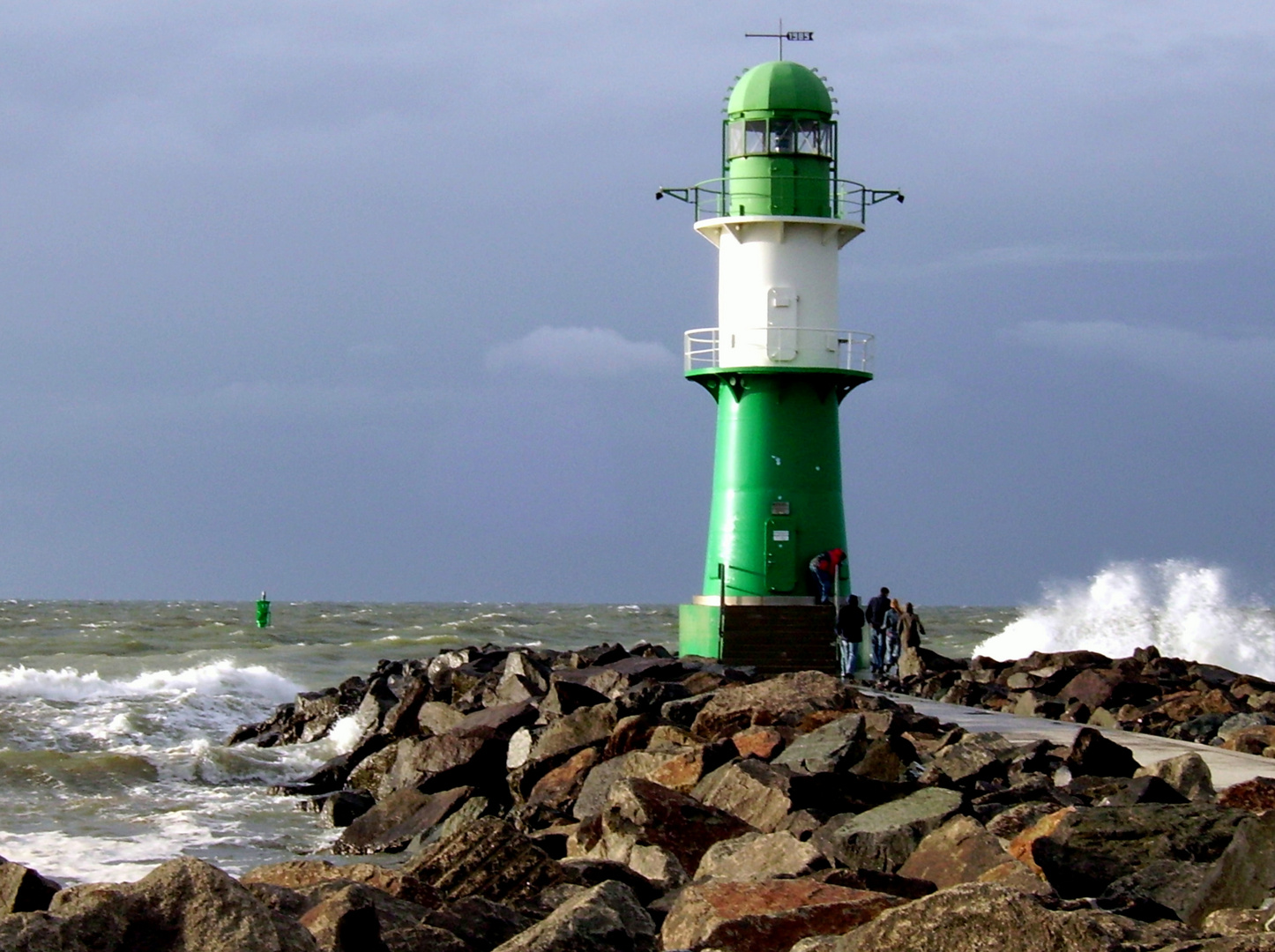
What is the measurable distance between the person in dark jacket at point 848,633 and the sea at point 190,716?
15.6 feet

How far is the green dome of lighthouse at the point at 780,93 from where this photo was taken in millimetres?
18281

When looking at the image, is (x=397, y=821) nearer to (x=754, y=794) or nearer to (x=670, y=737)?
(x=670, y=737)

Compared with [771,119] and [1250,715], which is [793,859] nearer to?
[1250,715]

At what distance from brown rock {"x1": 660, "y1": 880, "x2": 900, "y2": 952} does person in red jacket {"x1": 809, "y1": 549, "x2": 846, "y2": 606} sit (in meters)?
11.6

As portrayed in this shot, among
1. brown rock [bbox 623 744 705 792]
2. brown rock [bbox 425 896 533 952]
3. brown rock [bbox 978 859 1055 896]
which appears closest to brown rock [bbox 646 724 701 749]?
brown rock [bbox 623 744 705 792]

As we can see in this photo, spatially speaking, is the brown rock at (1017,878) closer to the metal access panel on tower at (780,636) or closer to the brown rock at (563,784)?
the brown rock at (563,784)

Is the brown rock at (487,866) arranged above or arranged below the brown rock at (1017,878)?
below

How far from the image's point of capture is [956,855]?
6797mm

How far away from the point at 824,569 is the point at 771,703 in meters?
6.67

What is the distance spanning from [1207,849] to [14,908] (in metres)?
4.36

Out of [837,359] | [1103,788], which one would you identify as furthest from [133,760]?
[1103,788]

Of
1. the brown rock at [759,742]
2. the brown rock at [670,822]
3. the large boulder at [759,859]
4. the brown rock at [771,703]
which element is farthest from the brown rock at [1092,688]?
the large boulder at [759,859]

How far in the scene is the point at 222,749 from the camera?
15.5 m

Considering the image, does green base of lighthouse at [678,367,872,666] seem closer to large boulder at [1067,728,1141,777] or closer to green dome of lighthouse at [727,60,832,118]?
green dome of lighthouse at [727,60,832,118]
